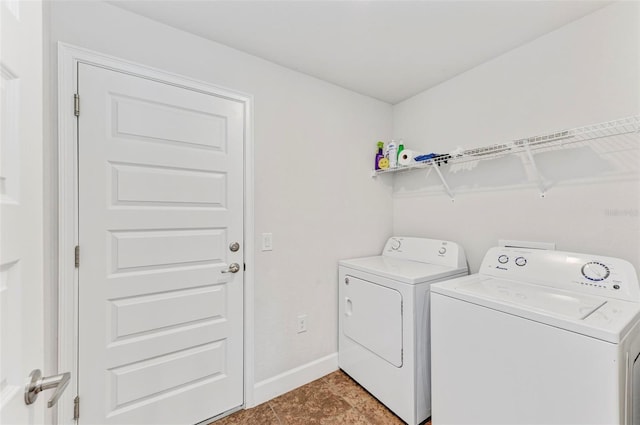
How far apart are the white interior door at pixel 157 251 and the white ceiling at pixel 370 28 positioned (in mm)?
395

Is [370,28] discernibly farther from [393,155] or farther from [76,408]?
[76,408]

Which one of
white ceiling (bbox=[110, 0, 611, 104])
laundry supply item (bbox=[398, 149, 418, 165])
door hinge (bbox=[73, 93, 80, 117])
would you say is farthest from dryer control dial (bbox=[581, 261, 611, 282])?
door hinge (bbox=[73, 93, 80, 117])

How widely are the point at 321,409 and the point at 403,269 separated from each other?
3.51 ft

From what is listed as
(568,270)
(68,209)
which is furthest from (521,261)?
(68,209)

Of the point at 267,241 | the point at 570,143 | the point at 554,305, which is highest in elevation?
the point at 570,143

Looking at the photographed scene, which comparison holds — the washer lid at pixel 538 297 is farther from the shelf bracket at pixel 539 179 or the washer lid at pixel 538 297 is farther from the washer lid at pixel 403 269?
the shelf bracket at pixel 539 179

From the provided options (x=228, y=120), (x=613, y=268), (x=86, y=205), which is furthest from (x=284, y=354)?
(x=613, y=268)

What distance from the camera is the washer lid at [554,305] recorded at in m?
0.98

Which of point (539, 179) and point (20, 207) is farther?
point (539, 179)

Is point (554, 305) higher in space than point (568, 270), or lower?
lower

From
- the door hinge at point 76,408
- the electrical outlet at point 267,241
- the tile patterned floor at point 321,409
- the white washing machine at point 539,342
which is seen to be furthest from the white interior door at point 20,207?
the white washing machine at point 539,342

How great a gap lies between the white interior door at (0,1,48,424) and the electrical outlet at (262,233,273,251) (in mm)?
1297

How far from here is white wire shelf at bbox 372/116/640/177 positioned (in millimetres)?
1332

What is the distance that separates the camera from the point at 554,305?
3.83 ft
